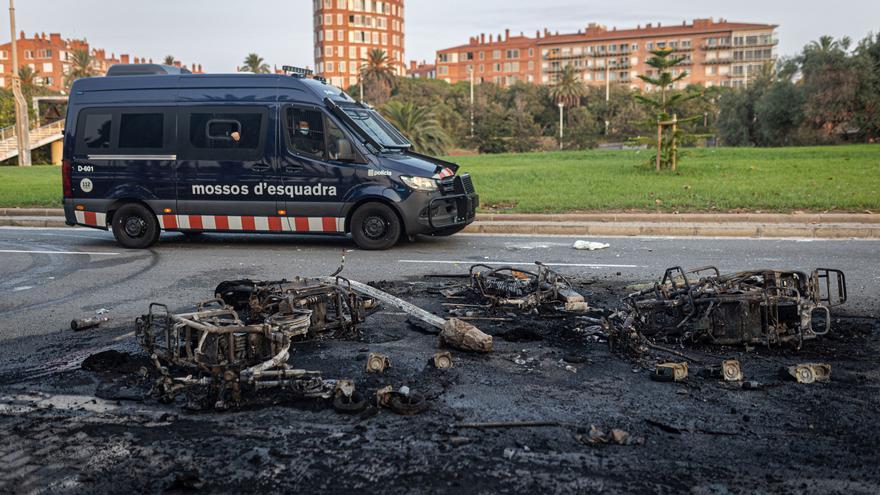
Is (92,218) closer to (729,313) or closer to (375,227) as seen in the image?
(375,227)

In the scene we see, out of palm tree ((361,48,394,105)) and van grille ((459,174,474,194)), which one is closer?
van grille ((459,174,474,194))

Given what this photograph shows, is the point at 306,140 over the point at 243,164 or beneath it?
over

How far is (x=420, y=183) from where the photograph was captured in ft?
39.1

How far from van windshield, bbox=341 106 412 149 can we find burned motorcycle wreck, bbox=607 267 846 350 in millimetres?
6487

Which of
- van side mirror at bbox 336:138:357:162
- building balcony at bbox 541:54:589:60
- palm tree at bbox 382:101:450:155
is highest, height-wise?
building balcony at bbox 541:54:589:60

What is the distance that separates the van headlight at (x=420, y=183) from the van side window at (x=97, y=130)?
498 centimetres

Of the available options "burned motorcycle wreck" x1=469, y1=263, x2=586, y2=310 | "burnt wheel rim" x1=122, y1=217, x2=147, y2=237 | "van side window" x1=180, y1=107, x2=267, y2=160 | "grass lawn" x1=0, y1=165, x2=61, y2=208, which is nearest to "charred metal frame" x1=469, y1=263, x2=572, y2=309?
"burned motorcycle wreck" x1=469, y1=263, x2=586, y2=310

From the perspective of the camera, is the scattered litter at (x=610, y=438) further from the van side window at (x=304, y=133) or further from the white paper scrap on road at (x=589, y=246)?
the van side window at (x=304, y=133)

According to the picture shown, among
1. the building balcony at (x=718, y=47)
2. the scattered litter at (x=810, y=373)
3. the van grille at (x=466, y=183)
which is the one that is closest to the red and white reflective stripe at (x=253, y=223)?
the van grille at (x=466, y=183)

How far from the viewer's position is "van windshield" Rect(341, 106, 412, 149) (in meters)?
12.2

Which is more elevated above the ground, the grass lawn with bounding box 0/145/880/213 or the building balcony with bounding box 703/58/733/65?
the building balcony with bounding box 703/58/733/65

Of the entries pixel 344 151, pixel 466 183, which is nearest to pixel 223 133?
pixel 344 151

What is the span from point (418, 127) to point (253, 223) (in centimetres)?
3549

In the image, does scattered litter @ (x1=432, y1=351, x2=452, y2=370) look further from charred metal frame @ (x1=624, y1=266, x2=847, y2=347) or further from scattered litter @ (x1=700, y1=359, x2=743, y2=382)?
scattered litter @ (x1=700, y1=359, x2=743, y2=382)
